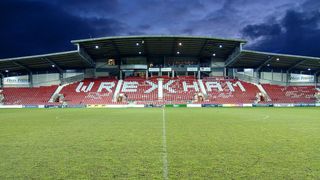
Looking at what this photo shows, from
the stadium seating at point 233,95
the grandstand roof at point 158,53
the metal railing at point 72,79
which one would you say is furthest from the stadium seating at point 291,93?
the metal railing at point 72,79

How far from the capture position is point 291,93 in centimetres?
5469

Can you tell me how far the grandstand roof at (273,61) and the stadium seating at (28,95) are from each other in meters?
34.2

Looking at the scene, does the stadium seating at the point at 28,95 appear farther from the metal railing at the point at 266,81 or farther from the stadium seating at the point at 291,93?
the stadium seating at the point at 291,93

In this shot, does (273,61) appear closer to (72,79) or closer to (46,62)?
(72,79)

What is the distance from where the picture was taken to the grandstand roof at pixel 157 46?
157 ft

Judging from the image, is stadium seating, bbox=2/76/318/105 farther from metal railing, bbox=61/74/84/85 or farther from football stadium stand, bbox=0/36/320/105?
metal railing, bbox=61/74/84/85

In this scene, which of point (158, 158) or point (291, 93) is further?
point (291, 93)

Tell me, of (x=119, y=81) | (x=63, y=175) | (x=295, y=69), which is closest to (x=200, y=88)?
(x=119, y=81)

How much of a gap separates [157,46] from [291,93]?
26098mm

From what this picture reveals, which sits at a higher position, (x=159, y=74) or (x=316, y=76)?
(x=159, y=74)

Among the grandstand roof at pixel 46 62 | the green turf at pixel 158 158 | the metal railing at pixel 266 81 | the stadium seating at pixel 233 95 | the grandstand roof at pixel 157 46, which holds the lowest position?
the green turf at pixel 158 158

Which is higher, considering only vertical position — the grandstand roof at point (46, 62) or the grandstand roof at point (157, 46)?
the grandstand roof at point (157, 46)

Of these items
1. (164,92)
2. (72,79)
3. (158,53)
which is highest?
(158,53)

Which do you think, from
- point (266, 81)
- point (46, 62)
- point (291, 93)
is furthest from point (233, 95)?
point (46, 62)
